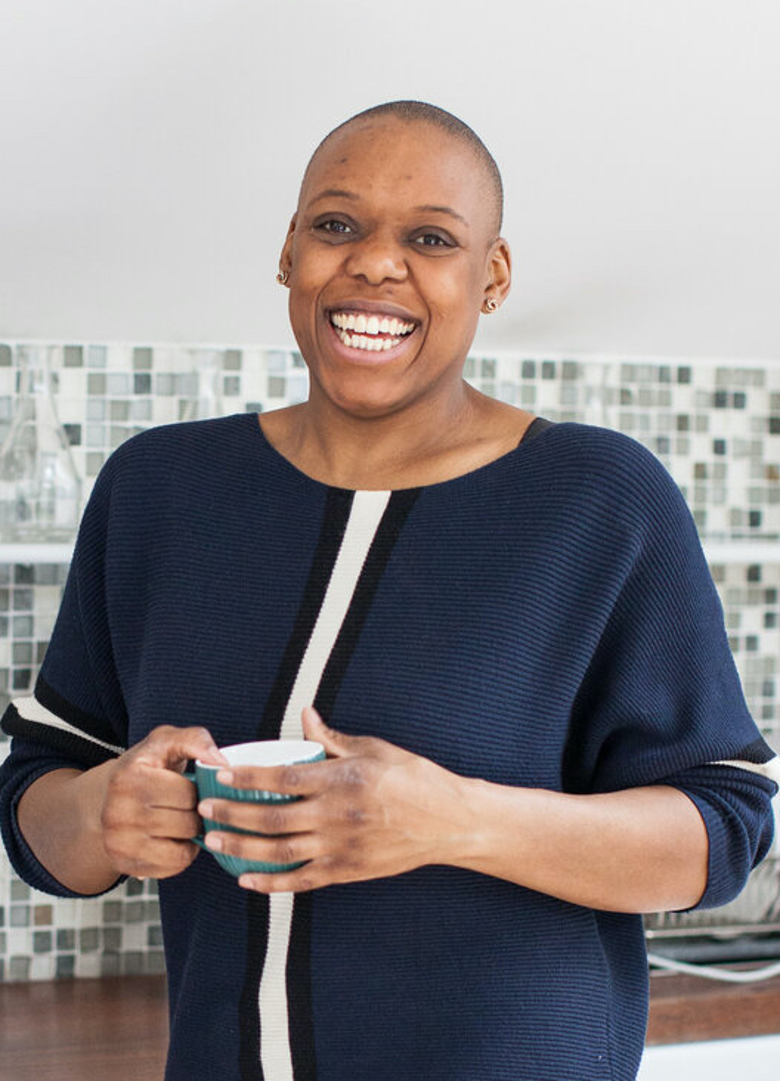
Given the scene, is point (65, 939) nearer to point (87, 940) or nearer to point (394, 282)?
point (87, 940)

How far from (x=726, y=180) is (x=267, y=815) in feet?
3.29

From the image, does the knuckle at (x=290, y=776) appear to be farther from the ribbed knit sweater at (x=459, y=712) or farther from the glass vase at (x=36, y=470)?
the glass vase at (x=36, y=470)

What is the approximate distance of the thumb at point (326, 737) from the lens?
74cm

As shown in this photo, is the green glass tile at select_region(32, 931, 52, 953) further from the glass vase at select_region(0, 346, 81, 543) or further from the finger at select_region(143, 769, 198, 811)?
the finger at select_region(143, 769, 198, 811)

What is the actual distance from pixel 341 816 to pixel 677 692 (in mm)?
263

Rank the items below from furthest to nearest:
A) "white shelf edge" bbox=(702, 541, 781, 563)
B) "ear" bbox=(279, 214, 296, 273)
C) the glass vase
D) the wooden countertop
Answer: "white shelf edge" bbox=(702, 541, 781, 563), the glass vase, the wooden countertop, "ear" bbox=(279, 214, 296, 273)

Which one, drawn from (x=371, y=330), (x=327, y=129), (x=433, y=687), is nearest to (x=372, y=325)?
(x=371, y=330)

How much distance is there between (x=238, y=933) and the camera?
33.7 inches

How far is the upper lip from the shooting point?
33.9 inches

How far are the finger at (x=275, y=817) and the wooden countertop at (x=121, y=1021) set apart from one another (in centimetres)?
72

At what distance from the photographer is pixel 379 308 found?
2.82ft

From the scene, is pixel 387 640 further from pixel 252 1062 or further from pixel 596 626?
pixel 252 1062

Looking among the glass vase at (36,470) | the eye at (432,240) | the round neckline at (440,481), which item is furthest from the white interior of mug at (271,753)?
the glass vase at (36,470)

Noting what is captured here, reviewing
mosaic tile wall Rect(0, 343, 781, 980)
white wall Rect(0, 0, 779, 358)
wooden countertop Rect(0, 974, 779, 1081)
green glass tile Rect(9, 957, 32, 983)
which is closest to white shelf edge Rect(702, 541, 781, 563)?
mosaic tile wall Rect(0, 343, 781, 980)
